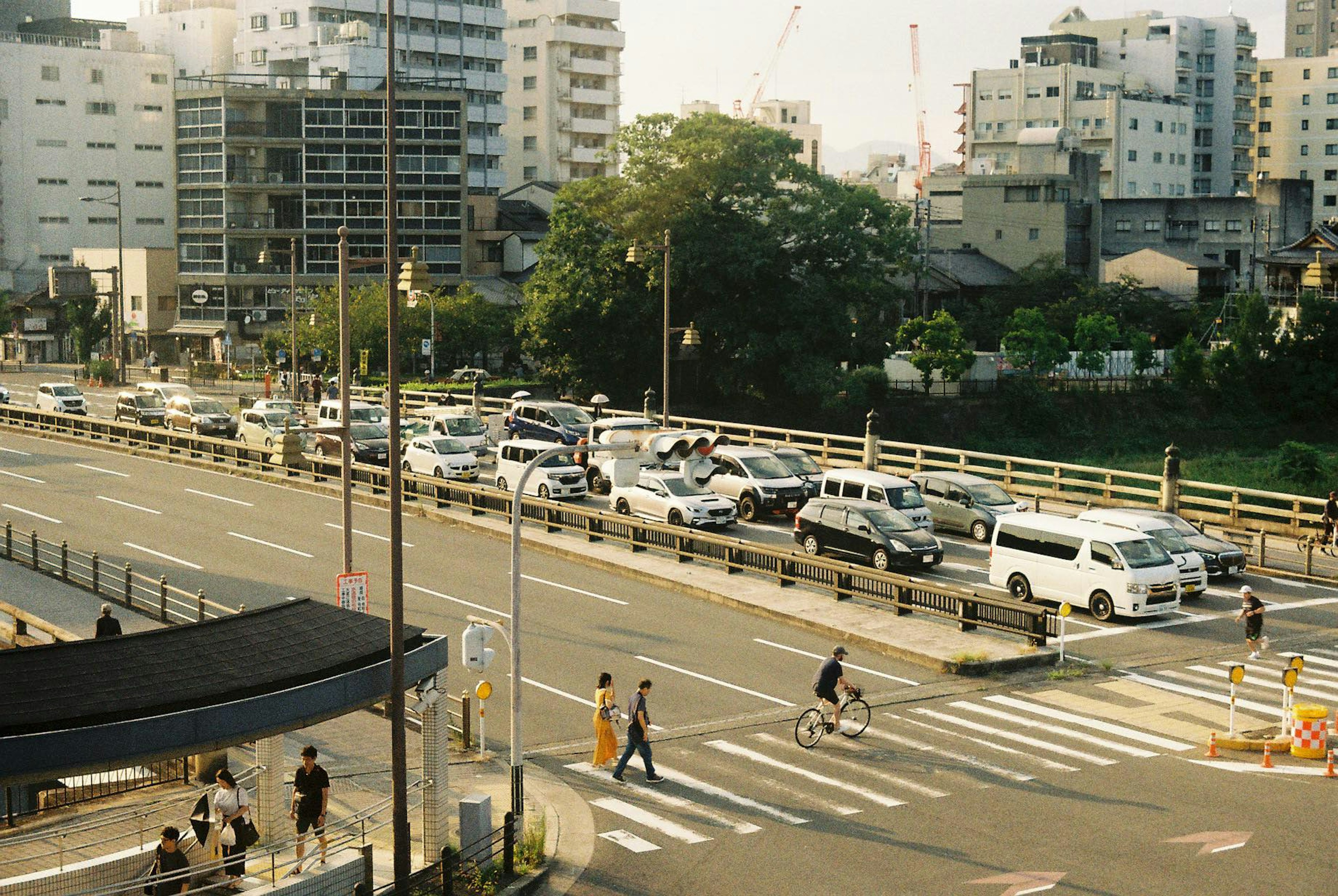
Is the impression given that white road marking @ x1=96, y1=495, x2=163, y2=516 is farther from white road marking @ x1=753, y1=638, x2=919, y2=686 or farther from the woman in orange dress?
the woman in orange dress

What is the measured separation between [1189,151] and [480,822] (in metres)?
130

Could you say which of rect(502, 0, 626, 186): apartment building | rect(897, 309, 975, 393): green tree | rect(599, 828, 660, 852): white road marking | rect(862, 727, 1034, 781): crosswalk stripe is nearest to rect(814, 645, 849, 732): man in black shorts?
rect(862, 727, 1034, 781): crosswalk stripe

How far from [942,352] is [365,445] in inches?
1461

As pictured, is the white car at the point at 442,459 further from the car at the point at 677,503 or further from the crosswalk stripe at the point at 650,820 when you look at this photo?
the crosswalk stripe at the point at 650,820

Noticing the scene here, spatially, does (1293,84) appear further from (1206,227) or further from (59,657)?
(59,657)

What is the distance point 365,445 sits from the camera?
50562mm

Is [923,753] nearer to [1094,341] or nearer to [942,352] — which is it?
[942,352]

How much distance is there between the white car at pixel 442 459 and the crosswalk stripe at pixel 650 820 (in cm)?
2757

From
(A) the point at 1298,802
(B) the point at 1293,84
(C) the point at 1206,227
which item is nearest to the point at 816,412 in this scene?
(C) the point at 1206,227

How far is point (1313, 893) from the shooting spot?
16938mm

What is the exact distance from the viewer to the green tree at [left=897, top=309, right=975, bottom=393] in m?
77.6

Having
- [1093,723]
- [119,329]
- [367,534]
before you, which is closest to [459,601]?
[367,534]

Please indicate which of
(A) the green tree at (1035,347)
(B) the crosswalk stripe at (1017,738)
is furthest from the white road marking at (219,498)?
(A) the green tree at (1035,347)

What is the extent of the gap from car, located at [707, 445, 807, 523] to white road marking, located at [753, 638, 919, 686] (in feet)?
39.9
